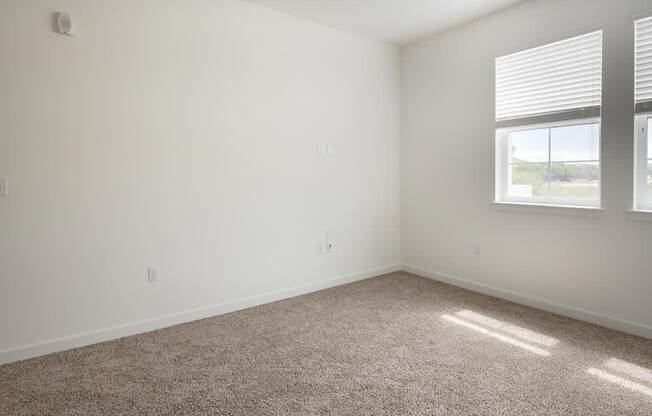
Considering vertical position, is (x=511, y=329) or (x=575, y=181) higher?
(x=575, y=181)

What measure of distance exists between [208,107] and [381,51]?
7.18 feet

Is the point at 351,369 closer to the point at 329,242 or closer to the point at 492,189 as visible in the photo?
the point at 329,242

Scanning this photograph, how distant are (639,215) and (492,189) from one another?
1.18 meters

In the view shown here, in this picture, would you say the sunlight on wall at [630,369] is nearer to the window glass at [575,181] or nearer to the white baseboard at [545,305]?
the white baseboard at [545,305]

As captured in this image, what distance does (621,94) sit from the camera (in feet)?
9.58

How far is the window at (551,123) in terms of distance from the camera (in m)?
3.13

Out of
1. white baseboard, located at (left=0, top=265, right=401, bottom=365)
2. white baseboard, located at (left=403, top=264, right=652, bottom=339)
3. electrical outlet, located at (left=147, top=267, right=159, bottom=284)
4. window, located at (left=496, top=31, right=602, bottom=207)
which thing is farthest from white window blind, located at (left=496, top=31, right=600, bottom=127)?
electrical outlet, located at (left=147, top=267, right=159, bottom=284)

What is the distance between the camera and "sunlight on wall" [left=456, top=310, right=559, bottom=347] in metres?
2.85

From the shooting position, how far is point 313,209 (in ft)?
13.2

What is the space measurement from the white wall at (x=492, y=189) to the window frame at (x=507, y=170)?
0.23ft

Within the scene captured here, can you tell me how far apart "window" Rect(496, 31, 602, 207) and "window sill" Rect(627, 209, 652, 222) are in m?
0.26

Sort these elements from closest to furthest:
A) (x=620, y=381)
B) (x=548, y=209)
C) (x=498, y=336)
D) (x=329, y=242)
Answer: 1. (x=620, y=381)
2. (x=498, y=336)
3. (x=548, y=209)
4. (x=329, y=242)

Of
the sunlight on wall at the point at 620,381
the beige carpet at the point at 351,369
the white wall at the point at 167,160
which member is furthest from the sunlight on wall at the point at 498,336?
the white wall at the point at 167,160

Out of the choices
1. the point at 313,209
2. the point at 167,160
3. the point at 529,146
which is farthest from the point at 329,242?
the point at 529,146
